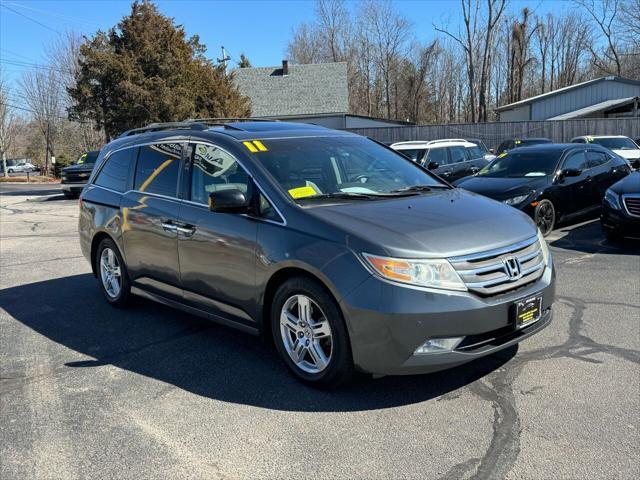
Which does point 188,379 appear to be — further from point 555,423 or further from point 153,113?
point 153,113

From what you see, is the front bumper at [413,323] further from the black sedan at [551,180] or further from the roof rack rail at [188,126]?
the black sedan at [551,180]

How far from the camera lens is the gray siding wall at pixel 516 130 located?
30938 millimetres

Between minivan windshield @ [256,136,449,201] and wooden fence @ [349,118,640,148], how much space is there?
27.3 meters

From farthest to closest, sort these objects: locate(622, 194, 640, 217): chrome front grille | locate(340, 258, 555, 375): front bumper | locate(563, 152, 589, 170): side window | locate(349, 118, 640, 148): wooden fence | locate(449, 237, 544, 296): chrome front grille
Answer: locate(349, 118, 640, 148): wooden fence → locate(563, 152, 589, 170): side window → locate(622, 194, 640, 217): chrome front grille → locate(449, 237, 544, 296): chrome front grille → locate(340, 258, 555, 375): front bumper

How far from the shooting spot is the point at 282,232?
3.84 m

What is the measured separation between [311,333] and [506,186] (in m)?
6.68

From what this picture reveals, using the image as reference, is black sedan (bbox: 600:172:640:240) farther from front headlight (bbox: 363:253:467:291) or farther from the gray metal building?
the gray metal building

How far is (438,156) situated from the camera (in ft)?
49.2

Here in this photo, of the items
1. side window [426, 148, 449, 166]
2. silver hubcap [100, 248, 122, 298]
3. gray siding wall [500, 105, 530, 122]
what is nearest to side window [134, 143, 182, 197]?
silver hubcap [100, 248, 122, 298]

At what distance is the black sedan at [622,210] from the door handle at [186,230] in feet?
21.3

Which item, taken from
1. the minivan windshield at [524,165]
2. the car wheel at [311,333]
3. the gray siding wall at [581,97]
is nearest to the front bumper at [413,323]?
the car wheel at [311,333]

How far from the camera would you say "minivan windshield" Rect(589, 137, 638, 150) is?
2088 cm

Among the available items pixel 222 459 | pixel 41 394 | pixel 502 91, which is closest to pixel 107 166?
pixel 41 394

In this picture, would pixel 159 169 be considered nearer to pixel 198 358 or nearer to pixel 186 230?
pixel 186 230
